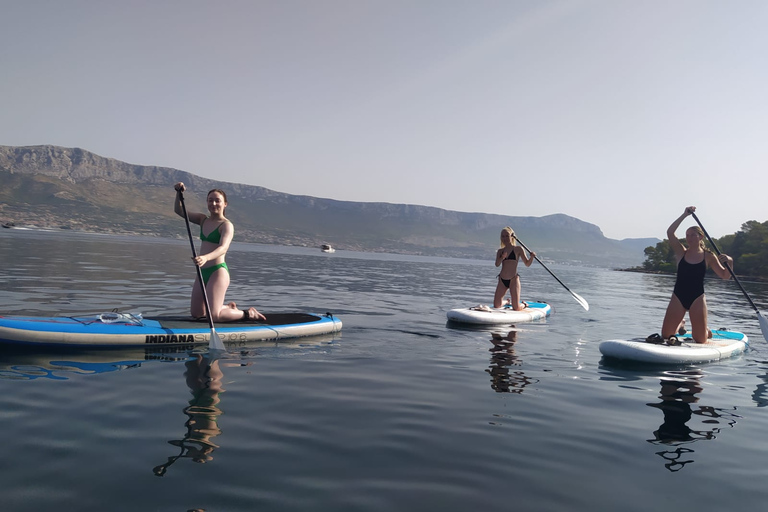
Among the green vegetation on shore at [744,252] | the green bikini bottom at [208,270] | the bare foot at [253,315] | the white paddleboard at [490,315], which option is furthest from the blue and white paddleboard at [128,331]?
the green vegetation on shore at [744,252]

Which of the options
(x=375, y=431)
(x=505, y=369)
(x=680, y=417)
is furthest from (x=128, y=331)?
(x=680, y=417)

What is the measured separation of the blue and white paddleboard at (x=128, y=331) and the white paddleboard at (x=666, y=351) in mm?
6648

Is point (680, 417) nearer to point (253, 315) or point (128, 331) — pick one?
point (253, 315)

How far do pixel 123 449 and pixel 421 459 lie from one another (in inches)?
112

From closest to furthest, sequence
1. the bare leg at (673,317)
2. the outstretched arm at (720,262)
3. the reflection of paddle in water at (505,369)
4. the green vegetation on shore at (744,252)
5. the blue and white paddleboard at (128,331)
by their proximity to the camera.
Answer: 1. the reflection of paddle in water at (505,369)
2. the blue and white paddleboard at (128,331)
3. the outstretched arm at (720,262)
4. the bare leg at (673,317)
5. the green vegetation on shore at (744,252)

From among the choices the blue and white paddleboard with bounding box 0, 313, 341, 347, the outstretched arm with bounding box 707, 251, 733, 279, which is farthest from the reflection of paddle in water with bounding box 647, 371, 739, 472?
the blue and white paddleboard with bounding box 0, 313, 341, 347

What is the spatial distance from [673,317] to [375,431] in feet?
28.2

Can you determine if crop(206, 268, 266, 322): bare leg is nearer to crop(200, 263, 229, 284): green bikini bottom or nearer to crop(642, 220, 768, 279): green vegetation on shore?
crop(200, 263, 229, 284): green bikini bottom

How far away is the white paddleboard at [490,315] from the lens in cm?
1427

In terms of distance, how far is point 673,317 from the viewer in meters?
10.9

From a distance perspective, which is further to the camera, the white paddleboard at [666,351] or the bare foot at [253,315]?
the bare foot at [253,315]

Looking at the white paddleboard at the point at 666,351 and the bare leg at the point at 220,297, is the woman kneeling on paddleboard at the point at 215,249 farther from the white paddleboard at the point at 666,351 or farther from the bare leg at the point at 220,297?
the white paddleboard at the point at 666,351

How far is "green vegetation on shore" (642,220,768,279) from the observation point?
9044 cm

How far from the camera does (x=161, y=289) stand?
20094 mm
